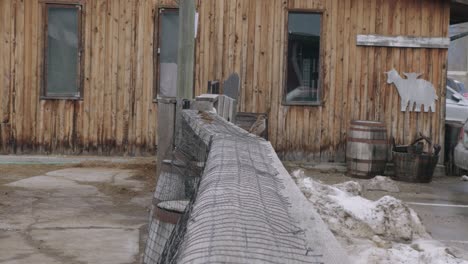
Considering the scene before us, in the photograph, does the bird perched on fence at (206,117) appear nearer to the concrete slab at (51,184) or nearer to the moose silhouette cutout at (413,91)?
the concrete slab at (51,184)

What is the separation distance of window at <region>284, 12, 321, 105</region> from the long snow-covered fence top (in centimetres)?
864

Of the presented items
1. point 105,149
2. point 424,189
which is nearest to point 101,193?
point 105,149

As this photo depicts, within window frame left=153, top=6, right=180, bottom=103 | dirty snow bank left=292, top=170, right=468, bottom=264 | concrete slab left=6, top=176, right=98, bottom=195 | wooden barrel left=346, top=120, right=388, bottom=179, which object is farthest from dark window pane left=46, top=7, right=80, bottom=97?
dirty snow bank left=292, top=170, right=468, bottom=264

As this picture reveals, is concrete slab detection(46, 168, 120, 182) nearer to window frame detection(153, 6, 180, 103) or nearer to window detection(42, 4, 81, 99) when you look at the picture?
window detection(42, 4, 81, 99)

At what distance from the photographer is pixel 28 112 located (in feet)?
36.2

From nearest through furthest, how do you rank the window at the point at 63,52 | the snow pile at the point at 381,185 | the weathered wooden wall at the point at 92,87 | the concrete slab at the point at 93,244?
the concrete slab at the point at 93,244
the snow pile at the point at 381,185
the weathered wooden wall at the point at 92,87
the window at the point at 63,52

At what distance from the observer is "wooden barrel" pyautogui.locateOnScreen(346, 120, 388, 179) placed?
1065cm

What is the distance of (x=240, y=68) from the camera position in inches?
444

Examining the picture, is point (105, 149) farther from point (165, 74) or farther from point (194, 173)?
point (194, 173)

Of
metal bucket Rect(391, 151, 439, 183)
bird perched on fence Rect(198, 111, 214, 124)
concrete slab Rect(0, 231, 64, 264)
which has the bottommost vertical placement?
concrete slab Rect(0, 231, 64, 264)

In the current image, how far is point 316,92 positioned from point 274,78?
0.78 metres

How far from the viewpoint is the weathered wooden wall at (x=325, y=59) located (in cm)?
1124

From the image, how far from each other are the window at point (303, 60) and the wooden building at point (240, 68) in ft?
0.06

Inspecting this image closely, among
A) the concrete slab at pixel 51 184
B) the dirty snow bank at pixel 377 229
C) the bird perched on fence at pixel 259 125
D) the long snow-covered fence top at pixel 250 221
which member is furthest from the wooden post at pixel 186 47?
the long snow-covered fence top at pixel 250 221
